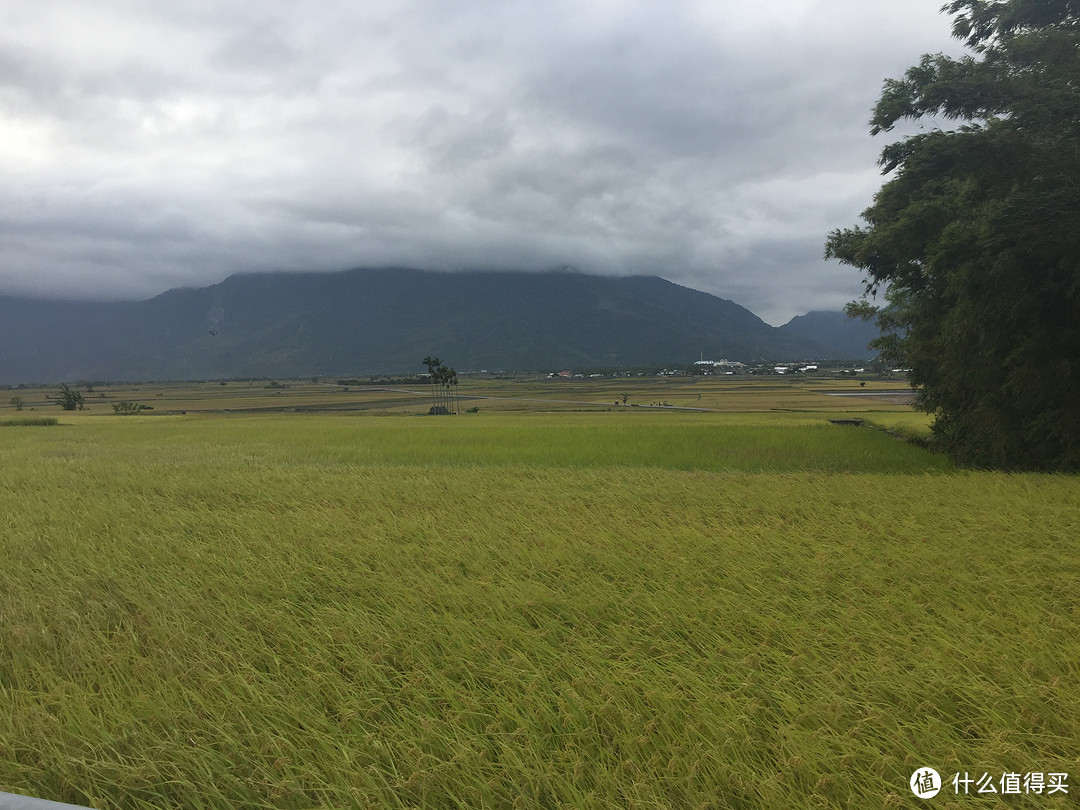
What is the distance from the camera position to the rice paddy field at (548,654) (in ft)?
10.3

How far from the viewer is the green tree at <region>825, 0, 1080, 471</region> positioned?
1285 centimetres

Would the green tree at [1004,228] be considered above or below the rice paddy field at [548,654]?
above

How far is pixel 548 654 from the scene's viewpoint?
4473mm

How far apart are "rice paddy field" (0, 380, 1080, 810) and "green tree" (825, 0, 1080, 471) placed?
4751mm

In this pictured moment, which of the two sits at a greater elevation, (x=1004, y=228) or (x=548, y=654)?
(x=1004, y=228)

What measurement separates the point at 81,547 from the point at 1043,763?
32.9 ft

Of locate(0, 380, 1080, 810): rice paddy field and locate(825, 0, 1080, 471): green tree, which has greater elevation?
locate(825, 0, 1080, 471): green tree

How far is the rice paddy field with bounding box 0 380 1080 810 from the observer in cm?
313

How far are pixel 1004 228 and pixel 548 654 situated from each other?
14.0 m

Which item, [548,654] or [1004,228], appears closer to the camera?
[548,654]

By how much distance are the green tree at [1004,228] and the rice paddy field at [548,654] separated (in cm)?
475

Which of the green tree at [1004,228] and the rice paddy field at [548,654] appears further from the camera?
the green tree at [1004,228]

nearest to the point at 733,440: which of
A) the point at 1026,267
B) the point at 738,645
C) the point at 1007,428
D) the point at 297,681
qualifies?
the point at 1007,428

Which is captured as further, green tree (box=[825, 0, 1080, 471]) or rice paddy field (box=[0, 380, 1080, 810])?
green tree (box=[825, 0, 1080, 471])
